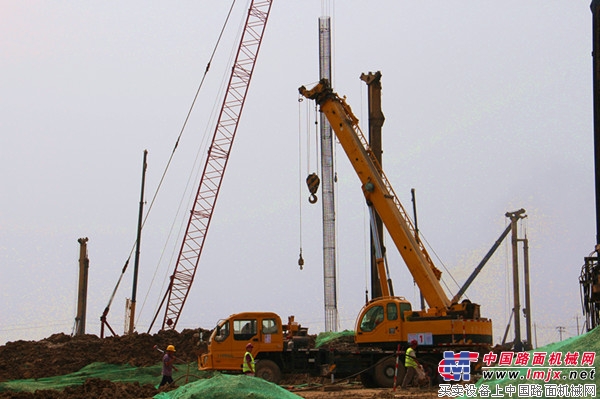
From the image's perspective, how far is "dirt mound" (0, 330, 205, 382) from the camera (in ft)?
115

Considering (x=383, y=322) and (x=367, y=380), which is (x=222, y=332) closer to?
(x=367, y=380)

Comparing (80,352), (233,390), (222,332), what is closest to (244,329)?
(222,332)

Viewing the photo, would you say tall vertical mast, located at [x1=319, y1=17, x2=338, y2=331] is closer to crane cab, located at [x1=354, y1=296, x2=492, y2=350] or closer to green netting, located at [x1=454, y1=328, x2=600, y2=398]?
crane cab, located at [x1=354, y1=296, x2=492, y2=350]

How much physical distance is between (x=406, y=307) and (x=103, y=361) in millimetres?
15609

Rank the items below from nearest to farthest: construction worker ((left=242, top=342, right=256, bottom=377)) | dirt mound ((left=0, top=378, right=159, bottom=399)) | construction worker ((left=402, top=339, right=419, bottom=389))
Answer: dirt mound ((left=0, top=378, right=159, bottom=399)) < construction worker ((left=242, top=342, right=256, bottom=377)) < construction worker ((left=402, top=339, right=419, bottom=389))

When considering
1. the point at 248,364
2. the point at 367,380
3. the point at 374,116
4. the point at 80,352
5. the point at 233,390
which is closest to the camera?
the point at 233,390

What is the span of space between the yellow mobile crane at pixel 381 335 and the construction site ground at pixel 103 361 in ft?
2.53

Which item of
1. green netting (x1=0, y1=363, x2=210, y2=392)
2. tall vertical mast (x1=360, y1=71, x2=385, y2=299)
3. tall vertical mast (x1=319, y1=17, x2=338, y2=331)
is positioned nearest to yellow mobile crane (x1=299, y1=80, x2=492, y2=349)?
green netting (x1=0, y1=363, x2=210, y2=392)

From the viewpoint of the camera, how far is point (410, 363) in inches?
976

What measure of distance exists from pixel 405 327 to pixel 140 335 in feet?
56.1

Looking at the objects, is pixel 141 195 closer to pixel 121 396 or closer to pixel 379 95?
pixel 379 95

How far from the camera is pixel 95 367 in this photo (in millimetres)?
33594

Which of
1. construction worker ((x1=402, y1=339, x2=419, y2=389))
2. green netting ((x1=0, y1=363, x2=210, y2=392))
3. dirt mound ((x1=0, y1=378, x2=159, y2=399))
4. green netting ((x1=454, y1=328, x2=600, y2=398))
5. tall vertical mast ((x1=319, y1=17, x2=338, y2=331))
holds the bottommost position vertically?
green netting ((x1=0, y1=363, x2=210, y2=392))

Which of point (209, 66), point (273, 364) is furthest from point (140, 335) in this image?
point (209, 66)
